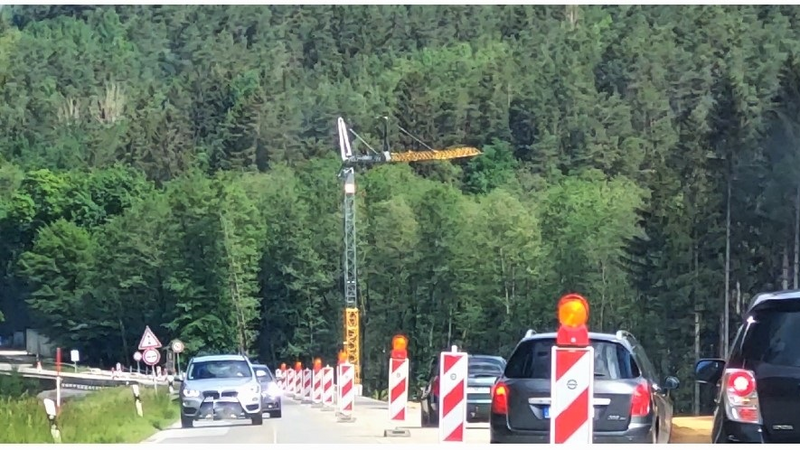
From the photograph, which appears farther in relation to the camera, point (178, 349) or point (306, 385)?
point (178, 349)

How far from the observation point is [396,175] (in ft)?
372

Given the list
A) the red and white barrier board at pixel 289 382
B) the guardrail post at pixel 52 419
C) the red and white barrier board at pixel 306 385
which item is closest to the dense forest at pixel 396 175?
the red and white barrier board at pixel 289 382

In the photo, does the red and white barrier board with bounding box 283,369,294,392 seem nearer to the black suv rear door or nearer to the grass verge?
the grass verge

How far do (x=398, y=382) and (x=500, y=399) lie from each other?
8902mm

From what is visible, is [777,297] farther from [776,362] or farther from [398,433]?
[398,433]

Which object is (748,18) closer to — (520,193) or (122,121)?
(520,193)

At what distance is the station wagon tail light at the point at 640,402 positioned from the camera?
13.7m

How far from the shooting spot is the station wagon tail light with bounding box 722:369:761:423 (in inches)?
376

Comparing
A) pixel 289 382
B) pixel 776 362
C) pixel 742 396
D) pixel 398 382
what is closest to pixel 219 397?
pixel 398 382

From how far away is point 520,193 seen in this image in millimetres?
112438

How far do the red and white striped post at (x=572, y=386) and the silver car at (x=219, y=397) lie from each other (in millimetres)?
15681

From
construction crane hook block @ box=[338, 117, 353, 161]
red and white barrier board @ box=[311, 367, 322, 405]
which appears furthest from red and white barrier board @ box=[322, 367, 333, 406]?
construction crane hook block @ box=[338, 117, 353, 161]

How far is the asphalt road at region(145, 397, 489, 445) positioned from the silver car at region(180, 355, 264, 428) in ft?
0.71

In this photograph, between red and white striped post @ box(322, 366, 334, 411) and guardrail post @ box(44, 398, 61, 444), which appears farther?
red and white striped post @ box(322, 366, 334, 411)
